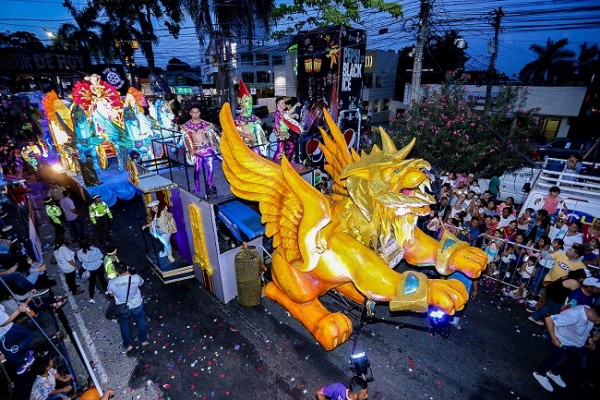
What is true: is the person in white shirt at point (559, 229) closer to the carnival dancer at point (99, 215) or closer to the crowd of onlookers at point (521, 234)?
the crowd of onlookers at point (521, 234)

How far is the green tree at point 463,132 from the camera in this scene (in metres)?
9.31

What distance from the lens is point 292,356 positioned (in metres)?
4.86

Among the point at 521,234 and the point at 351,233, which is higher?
the point at 351,233

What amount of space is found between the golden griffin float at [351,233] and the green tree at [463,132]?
619 centimetres

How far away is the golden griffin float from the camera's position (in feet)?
11.6

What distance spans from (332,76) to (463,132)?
4351mm

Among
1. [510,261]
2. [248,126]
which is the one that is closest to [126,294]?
[248,126]

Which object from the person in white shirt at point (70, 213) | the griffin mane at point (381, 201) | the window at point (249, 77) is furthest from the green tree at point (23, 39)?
the griffin mane at point (381, 201)

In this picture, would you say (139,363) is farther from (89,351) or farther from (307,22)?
(307,22)

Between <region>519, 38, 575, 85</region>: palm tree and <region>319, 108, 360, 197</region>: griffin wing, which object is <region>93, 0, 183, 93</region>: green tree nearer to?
<region>319, 108, 360, 197</region>: griffin wing

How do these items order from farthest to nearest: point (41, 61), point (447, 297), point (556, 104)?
point (556, 104)
point (41, 61)
point (447, 297)

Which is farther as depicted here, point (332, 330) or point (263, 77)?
point (263, 77)

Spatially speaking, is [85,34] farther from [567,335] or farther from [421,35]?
[567,335]

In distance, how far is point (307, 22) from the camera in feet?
42.1
